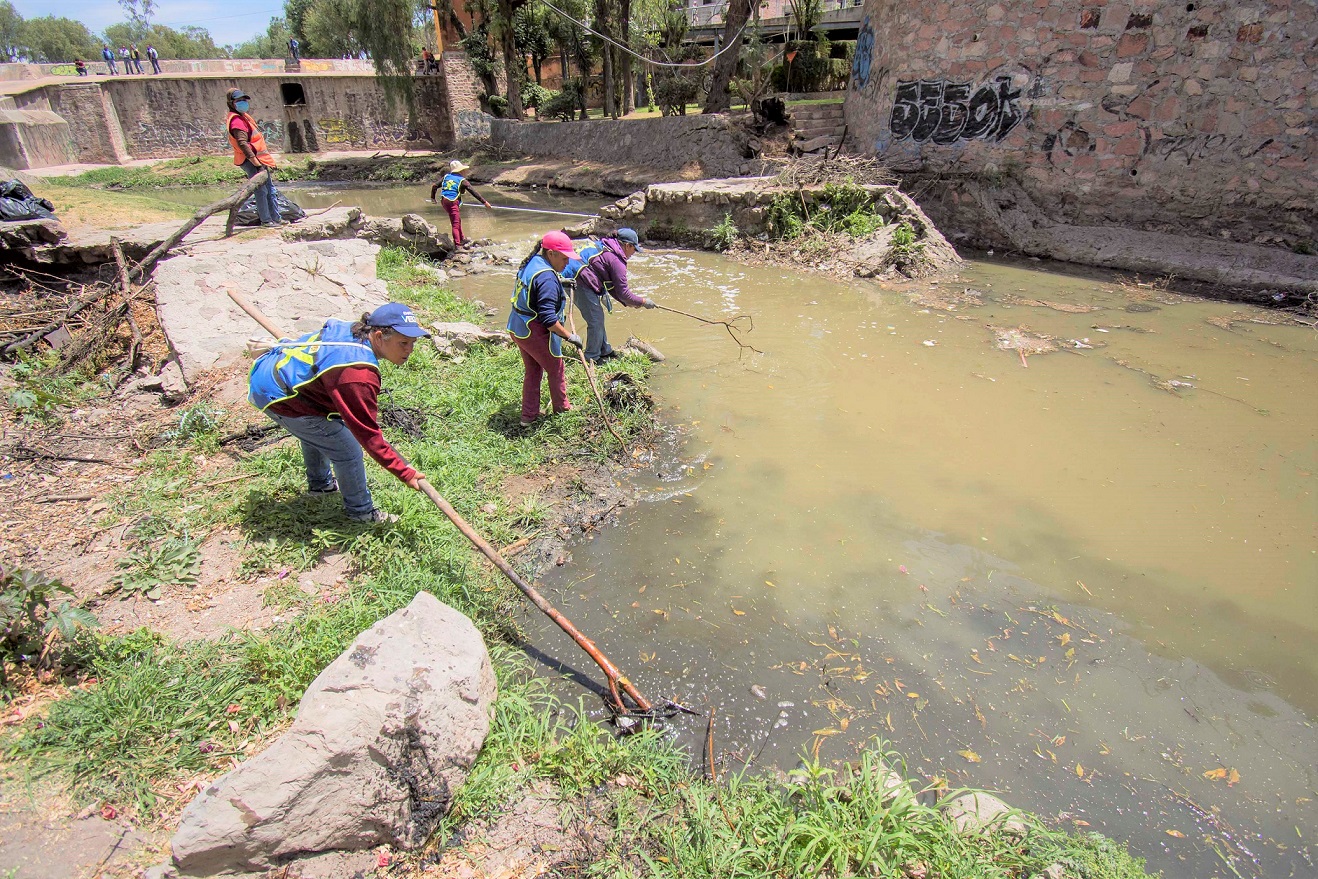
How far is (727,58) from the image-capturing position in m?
14.7

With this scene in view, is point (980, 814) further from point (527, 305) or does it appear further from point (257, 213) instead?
point (257, 213)

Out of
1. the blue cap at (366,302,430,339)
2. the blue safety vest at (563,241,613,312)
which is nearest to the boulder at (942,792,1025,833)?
the blue cap at (366,302,430,339)

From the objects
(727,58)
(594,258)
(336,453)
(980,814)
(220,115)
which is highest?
(220,115)

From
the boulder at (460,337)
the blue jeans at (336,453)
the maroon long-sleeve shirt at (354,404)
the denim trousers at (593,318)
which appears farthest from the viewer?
the boulder at (460,337)

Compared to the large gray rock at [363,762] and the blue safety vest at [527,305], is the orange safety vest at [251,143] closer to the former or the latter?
the blue safety vest at [527,305]

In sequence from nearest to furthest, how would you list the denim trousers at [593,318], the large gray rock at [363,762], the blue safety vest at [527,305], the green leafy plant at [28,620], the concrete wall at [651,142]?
1. the large gray rock at [363,762]
2. the green leafy plant at [28,620]
3. the blue safety vest at [527,305]
4. the denim trousers at [593,318]
5. the concrete wall at [651,142]

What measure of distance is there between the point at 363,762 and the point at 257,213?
878cm

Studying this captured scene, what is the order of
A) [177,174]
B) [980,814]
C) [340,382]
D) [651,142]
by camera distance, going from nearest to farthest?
1. [980,814]
2. [340,382]
3. [651,142]
4. [177,174]

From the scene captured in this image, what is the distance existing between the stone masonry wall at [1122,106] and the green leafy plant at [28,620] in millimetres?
11936

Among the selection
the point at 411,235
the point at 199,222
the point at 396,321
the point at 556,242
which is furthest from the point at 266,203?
the point at 396,321

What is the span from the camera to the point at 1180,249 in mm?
8695

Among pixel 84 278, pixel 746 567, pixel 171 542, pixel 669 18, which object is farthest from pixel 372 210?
pixel 746 567

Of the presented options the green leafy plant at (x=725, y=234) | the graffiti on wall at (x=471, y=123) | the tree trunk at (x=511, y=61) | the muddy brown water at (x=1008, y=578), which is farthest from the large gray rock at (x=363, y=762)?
the graffiti on wall at (x=471, y=123)

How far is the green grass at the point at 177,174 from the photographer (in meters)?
21.1
